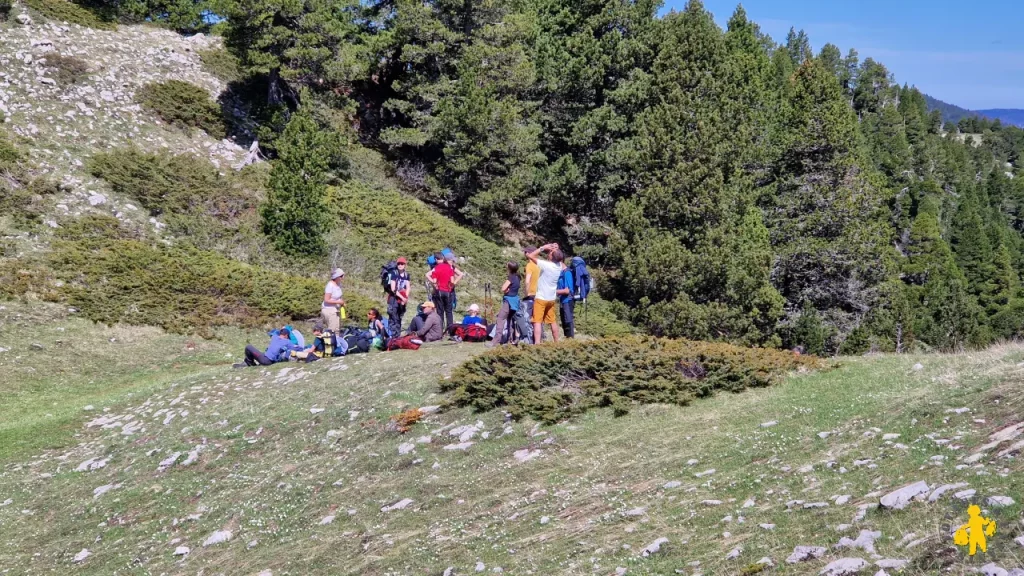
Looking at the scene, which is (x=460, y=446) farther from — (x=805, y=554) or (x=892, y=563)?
(x=892, y=563)

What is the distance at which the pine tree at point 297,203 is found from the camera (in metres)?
28.3

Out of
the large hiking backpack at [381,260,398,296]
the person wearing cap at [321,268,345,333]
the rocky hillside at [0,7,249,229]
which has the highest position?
the rocky hillside at [0,7,249,229]

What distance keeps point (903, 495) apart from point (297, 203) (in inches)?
982

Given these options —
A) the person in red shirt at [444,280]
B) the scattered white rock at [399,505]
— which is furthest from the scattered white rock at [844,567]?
the person in red shirt at [444,280]

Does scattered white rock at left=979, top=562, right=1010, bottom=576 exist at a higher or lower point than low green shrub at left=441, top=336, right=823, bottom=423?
lower

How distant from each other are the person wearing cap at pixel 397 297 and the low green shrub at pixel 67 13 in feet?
89.9

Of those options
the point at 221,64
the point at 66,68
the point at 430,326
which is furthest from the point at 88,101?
the point at 430,326

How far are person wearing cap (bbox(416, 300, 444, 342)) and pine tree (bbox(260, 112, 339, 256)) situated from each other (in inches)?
472

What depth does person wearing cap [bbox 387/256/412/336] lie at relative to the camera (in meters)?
18.2

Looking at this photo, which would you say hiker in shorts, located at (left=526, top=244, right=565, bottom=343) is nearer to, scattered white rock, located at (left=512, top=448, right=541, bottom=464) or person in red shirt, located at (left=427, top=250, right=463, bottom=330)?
person in red shirt, located at (left=427, top=250, right=463, bottom=330)

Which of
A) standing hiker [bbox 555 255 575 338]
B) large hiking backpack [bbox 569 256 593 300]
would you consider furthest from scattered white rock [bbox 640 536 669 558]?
large hiking backpack [bbox 569 256 593 300]

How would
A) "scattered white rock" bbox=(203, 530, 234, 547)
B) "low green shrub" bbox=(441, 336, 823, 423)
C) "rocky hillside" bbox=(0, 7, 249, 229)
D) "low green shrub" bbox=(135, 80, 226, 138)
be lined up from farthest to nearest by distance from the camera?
1. "low green shrub" bbox=(135, 80, 226, 138)
2. "rocky hillside" bbox=(0, 7, 249, 229)
3. "low green shrub" bbox=(441, 336, 823, 423)
4. "scattered white rock" bbox=(203, 530, 234, 547)

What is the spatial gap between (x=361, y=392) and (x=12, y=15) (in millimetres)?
30981

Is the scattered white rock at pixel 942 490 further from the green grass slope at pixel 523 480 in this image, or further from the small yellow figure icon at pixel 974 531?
the small yellow figure icon at pixel 974 531
